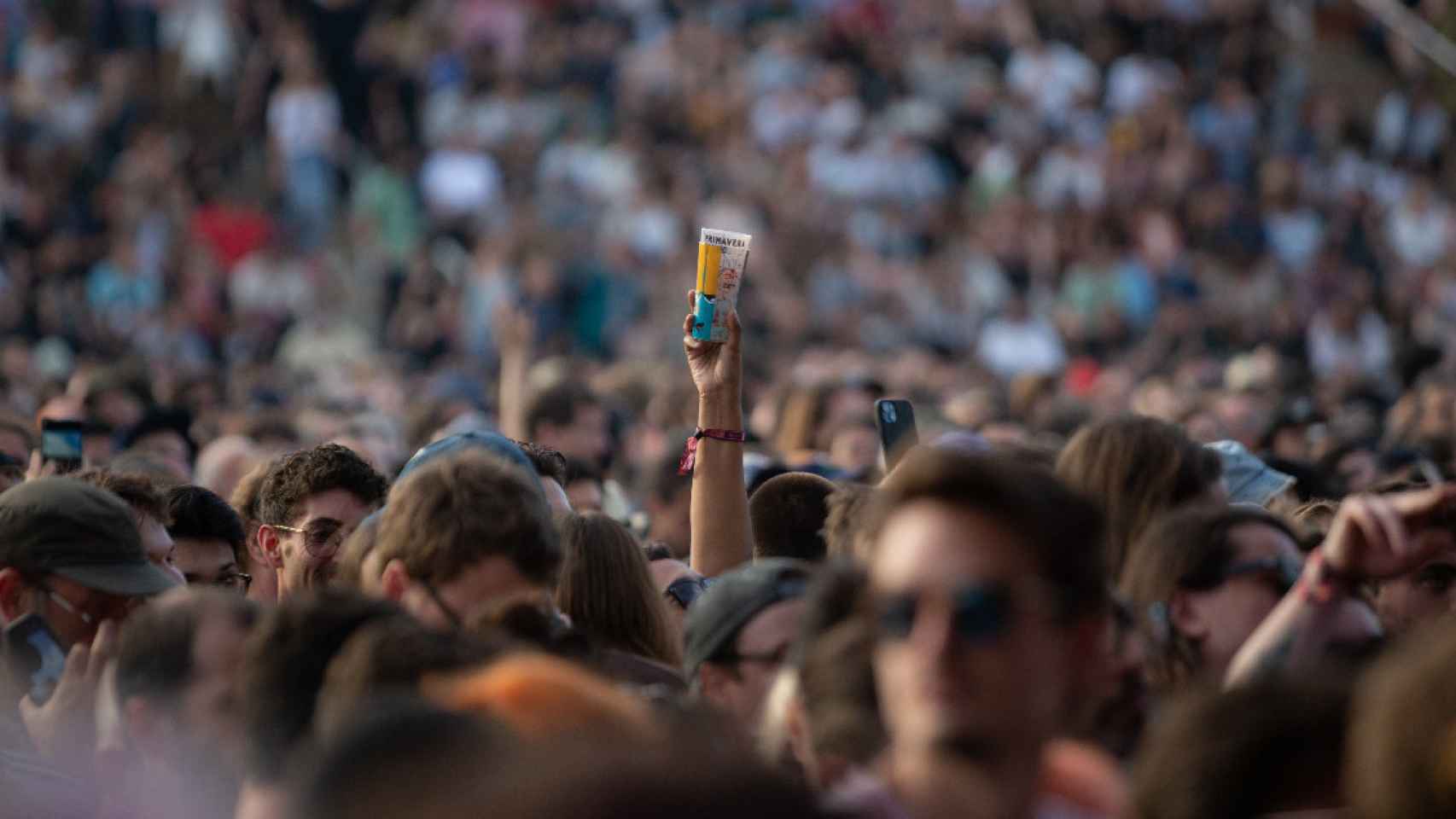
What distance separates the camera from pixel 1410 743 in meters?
2.70

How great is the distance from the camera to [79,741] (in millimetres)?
4484

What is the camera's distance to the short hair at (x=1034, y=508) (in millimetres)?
2932

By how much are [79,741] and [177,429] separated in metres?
5.49

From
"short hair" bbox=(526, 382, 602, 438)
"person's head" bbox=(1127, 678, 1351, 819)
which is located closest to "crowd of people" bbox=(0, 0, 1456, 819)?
"person's head" bbox=(1127, 678, 1351, 819)

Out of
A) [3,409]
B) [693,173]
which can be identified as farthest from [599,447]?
[693,173]

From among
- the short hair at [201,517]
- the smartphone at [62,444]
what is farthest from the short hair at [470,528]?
the smartphone at [62,444]

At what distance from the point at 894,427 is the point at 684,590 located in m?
1.09

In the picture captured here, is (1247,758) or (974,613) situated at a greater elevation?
(974,613)

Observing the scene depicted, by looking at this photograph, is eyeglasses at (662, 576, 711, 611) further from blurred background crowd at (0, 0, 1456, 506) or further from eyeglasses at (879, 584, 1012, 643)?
blurred background crowd at (0, 0, 1456, 506)

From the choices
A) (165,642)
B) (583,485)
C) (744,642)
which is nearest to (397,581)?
(165,642)

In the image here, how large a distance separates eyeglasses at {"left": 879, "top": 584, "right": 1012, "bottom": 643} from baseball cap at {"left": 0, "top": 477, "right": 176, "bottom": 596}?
8.64 feet

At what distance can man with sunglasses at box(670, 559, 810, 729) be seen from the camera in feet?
14.6

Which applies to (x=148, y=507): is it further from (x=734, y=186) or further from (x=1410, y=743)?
(x=734, y=186)

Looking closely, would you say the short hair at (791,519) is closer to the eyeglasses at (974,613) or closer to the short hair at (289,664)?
the short hair at (289,664)
